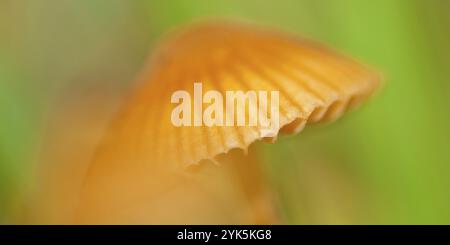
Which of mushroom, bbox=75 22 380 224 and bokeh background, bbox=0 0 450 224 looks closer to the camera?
mushroom, bbox=75 22 380 224

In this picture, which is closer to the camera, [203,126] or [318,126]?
[203,126]

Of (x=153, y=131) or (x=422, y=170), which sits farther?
(x=422, y=170)

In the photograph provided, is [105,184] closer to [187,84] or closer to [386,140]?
[187,84]
